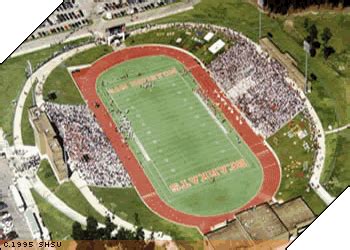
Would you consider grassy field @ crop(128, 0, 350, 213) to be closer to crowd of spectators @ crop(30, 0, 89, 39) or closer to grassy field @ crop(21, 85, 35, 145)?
crowd of spectators @ crop(30, 0, 89, 39)

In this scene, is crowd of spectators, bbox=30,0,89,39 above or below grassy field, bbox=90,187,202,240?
above

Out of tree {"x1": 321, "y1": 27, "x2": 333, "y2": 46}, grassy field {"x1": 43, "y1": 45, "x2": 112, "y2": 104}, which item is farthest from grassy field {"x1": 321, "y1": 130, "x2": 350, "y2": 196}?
grassy field {"x1": 43, "y1": 45, "x2": 112, "y2": 104}

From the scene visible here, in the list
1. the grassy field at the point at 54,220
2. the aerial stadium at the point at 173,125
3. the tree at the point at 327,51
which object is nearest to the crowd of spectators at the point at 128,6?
the aerial stadium at the point at 173,125

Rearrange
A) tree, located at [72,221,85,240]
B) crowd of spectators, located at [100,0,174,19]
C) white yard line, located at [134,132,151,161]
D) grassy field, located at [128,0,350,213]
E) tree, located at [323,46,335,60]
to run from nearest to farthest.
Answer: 1. tree, located at [72,221,85,240]
2. white yard line, located at [134,132,151,161]
3. grassy field, located at [128,0,350,213]
4. tree, located at [323,46,335,60]
5. crowd of spectators, located at [100,0,174,19]

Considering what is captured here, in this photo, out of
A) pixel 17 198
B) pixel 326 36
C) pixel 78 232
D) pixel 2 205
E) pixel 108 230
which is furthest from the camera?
pixel 326 36

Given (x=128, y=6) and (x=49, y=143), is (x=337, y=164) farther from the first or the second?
(x=128, y=6)

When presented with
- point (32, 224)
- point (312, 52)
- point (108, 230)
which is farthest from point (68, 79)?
point (312, 52)
